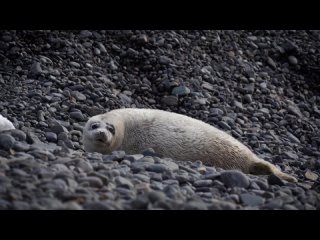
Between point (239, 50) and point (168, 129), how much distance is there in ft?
12.6

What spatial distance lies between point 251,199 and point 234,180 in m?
0.39

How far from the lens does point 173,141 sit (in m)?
4.72

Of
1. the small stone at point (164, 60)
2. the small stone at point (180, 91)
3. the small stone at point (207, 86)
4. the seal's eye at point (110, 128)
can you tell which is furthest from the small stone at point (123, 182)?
the small stone at point (164, 60)

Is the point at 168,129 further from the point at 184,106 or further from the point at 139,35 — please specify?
the point at 139,35

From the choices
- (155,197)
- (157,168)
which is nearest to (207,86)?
(157,168)

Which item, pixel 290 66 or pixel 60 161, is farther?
pixel 290 66

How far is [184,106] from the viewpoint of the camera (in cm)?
674

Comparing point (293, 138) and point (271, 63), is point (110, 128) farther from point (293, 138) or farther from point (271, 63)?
point (271, 63)

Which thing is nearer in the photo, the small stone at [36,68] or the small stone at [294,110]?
the small stone at [36,68]

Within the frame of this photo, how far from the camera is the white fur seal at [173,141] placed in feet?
15.3

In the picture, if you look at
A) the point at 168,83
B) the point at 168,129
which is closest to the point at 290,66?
the point at 168,83

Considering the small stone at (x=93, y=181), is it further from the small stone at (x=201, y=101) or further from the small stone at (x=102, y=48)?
the small stone at (x=102, y=48)

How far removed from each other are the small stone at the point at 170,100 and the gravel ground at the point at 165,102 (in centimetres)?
1
